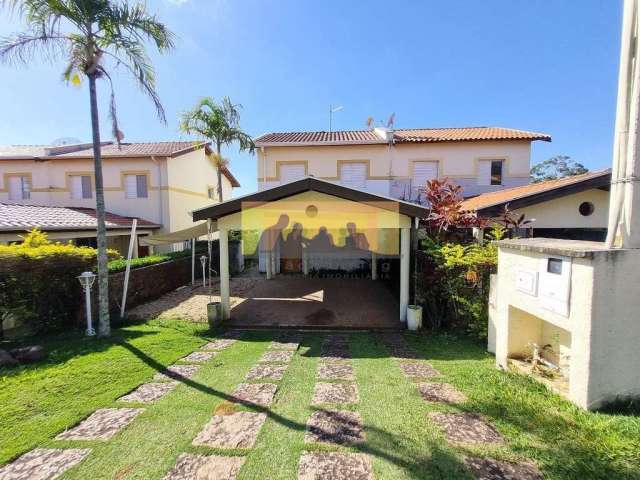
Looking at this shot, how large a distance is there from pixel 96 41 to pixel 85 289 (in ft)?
21.3

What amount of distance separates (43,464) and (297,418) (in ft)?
9.73

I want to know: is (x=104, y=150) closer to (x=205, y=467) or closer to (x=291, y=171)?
(x=291, y=171)

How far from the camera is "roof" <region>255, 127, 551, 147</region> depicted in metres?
15.4

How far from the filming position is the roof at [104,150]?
699 inches

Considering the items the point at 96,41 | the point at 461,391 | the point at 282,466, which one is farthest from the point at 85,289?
the point at 461,391

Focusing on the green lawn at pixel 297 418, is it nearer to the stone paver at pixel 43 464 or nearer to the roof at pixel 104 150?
the stone paver at pixel 43 464

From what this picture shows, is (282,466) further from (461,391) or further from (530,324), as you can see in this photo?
(530,324)

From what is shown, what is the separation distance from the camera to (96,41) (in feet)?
22.6

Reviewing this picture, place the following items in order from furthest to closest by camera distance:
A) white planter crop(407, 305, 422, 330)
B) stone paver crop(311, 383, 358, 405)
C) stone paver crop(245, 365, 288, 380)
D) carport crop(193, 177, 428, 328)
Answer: carport crop(193, 177, 428, 328), white planter crop(407, 305, 422, 330), stone paver crop(245, 365, 288, 380), stone paver crop(311, 383, 358, 405)

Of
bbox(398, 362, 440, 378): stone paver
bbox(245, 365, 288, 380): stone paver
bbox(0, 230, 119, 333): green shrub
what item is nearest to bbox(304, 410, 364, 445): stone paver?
bbox(245, 365, 288, 380): stone paver

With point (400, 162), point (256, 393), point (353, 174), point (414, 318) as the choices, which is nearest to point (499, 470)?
point (256, 393)

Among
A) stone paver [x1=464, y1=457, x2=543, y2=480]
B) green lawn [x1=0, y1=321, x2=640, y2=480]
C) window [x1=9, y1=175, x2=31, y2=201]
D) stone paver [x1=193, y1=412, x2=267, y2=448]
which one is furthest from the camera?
window [x1=9, y1=175, x2=31, y2=201]

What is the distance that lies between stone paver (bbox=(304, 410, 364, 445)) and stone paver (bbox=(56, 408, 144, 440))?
261 cm

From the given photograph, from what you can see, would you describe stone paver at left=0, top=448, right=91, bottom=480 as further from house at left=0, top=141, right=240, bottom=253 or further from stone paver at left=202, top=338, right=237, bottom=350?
house at left=0, top=141, right=240, bottom=253
